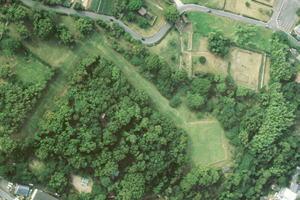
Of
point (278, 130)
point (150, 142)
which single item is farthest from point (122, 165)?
point (278, 130)

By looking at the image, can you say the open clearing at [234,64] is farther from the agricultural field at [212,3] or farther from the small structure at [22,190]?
the small structure at [22,190]

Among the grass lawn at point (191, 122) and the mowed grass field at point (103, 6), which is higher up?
the mowed grass field at point (103, 6)

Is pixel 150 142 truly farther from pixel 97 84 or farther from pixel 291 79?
pixel 291 79

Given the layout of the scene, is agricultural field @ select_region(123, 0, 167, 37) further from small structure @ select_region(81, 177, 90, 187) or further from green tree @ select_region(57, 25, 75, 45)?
small structure @ select_region(81, 177, 90, 187)

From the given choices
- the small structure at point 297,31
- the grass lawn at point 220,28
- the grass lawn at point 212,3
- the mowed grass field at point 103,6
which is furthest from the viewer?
the small structure at point 297,31

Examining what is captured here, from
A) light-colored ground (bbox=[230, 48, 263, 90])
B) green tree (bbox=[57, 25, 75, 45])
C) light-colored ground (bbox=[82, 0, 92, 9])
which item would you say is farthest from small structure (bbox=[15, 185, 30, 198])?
light-colored ground (bbox=[230, 48, 263, 90])

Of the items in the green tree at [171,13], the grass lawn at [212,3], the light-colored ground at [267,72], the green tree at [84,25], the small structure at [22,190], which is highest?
the grass lawn at [212,3]

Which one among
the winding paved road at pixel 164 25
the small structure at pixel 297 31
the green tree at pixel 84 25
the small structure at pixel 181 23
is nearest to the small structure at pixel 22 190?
the green tree at pixel 84 25
